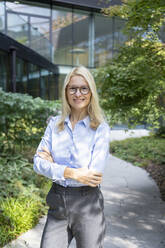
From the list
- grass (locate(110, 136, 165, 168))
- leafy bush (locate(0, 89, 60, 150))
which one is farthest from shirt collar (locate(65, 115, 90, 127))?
grass (locate(110, 136, 165, 168))

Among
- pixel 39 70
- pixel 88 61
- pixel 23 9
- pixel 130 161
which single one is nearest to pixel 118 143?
pixel 130 161

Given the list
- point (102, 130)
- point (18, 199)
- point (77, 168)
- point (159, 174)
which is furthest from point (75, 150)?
point (159, 174)

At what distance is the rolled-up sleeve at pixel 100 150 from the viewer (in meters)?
1.69

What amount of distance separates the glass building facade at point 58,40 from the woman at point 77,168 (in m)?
11.1

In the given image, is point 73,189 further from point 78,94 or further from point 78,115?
point 78,94

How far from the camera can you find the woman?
1695 mm

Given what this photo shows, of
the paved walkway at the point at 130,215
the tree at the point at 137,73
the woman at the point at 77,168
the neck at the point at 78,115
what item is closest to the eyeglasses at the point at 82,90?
the woman at the point at 77,168

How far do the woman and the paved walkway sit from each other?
87cm

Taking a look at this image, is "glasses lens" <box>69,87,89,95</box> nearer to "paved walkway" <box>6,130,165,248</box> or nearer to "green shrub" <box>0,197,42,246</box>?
"paved walkway" <box>6,130,165,248</box>

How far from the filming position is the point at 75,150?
1744 millimetres

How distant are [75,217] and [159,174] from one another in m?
5.08

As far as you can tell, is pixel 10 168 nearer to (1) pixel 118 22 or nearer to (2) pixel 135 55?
(2) pixel 135 55

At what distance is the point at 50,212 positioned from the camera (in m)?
1.78

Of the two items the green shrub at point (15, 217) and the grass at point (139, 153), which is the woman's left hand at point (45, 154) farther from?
the grass at point (139, 153)
